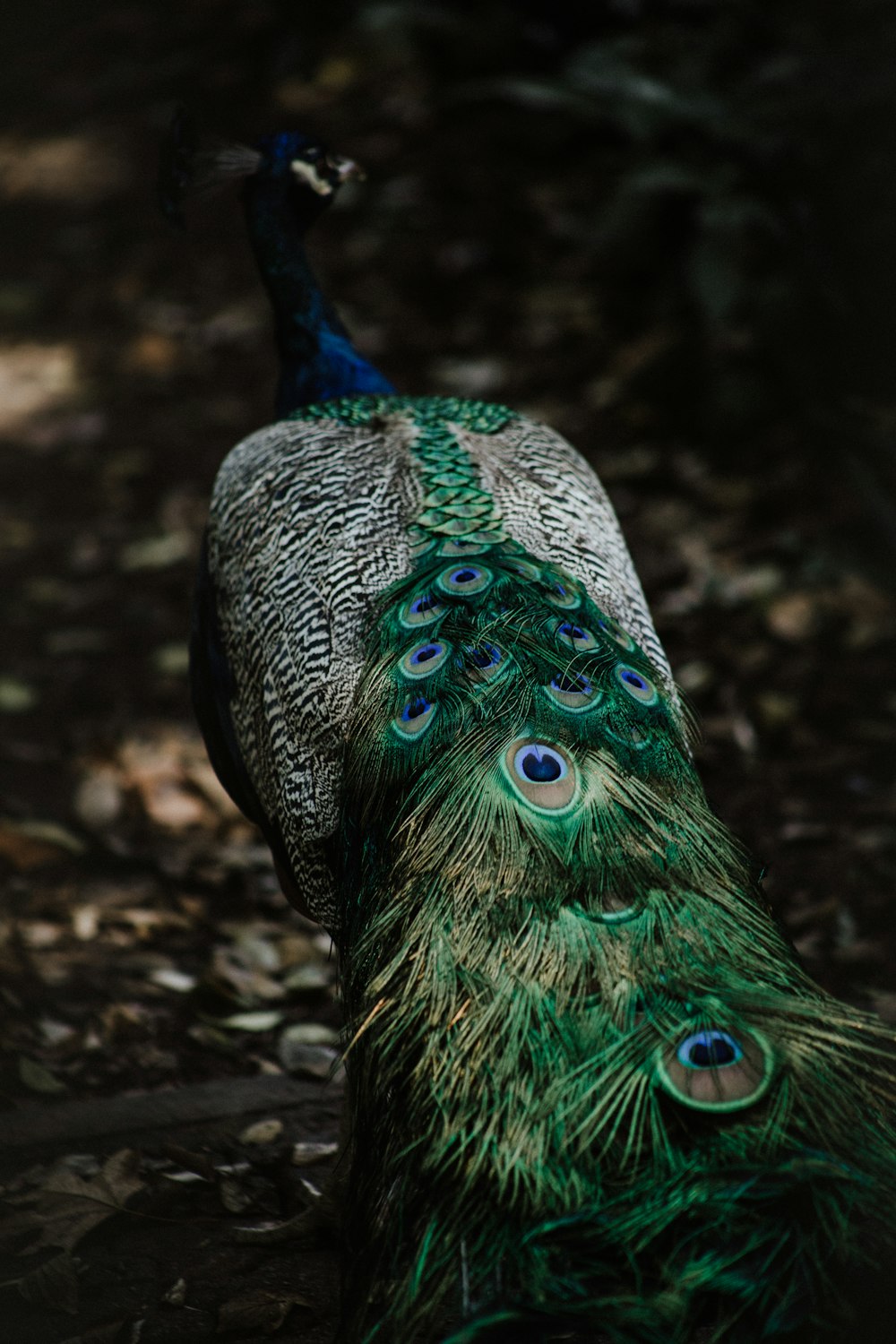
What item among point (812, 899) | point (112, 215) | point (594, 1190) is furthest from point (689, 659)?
point (112, 215)

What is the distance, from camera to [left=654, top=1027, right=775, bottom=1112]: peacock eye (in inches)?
63.6

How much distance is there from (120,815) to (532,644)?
7.66 ft

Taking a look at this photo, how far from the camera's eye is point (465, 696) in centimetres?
212

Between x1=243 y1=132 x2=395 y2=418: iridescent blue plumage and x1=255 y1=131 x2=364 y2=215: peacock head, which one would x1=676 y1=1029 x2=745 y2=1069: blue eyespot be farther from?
x1=255 y1=131 x2=364 y2=215: peacock head

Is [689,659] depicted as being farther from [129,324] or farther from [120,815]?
[129,324]

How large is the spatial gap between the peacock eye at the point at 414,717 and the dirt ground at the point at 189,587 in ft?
1.71

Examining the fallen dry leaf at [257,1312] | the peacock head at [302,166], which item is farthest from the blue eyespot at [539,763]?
the peacock head at [302,166]

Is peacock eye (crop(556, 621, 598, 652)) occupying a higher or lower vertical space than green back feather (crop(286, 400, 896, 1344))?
higher

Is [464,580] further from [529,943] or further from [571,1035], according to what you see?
[571,1035]

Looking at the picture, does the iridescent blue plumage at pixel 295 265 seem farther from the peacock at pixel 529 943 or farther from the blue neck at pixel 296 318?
the peacock at pixel 529 943

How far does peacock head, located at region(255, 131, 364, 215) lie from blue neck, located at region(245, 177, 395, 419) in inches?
1.3

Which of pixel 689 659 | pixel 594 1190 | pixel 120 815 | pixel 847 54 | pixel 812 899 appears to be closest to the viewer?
pixel 594 1190

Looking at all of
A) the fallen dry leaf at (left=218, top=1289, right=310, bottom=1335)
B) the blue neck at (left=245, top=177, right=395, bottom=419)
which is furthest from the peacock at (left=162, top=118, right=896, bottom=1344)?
the blue neck at (left=245, top=177, right=395, bottom=419)

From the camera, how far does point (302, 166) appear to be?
12.5ft
